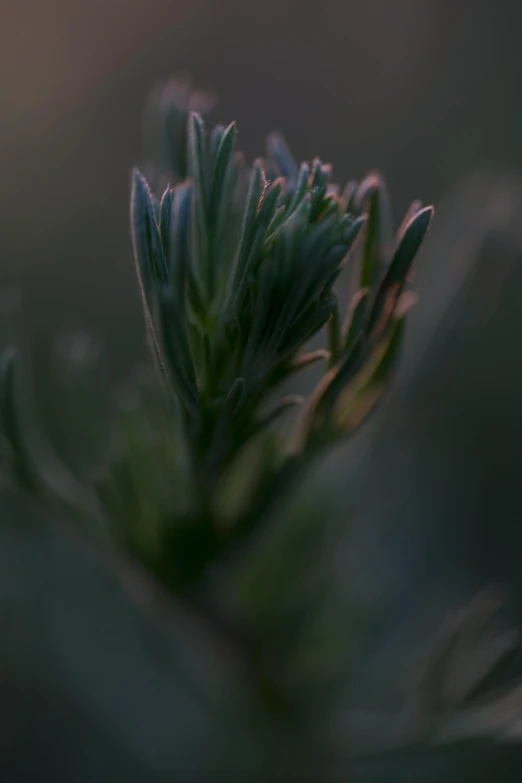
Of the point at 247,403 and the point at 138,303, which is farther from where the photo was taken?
the point at 138,303

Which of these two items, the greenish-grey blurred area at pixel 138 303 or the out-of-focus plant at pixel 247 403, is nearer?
the out-of-focus plant at pixel 247 403

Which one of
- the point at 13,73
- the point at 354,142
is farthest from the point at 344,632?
the point at 13,73

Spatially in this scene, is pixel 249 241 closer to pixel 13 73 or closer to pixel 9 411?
pixel 9 411

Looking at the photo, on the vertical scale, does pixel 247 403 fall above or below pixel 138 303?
above

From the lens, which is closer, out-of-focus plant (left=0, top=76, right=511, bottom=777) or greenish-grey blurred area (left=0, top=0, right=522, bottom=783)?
out-of-focus plant (left=0, top=76, right=511, bottom=777)
